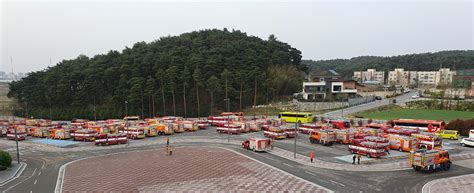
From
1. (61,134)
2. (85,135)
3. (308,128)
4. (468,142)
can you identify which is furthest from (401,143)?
(61,134)

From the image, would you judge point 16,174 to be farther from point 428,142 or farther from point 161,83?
point 161,83

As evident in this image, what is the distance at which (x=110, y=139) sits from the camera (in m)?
49.3

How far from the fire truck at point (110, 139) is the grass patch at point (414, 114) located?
52.5 meters

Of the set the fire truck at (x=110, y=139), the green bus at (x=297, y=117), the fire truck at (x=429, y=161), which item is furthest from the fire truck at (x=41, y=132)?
the fire truck at (x=429, y=161)

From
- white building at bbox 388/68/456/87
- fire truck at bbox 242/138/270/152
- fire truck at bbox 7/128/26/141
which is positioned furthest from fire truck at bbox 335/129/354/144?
white building at bbox 388/68/456/87

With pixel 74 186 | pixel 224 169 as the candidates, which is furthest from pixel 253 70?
pixel 74 186

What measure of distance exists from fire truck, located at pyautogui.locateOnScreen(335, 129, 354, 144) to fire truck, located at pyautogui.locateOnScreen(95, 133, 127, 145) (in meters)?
32.4

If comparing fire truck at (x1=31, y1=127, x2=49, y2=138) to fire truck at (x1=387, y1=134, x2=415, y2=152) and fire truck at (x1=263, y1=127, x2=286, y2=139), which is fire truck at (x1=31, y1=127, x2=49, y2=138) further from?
fire truck at (x1=387, y1=134, x2=415, y2=152)

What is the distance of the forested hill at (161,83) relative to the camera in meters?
90.2

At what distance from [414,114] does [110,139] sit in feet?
208

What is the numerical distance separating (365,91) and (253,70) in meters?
51.4

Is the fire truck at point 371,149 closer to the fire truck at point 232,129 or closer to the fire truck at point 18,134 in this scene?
the fire truck at point 232,129

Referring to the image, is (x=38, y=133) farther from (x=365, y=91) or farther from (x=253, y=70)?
(x=365, y=91)

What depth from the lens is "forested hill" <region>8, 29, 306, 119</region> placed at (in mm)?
90250
